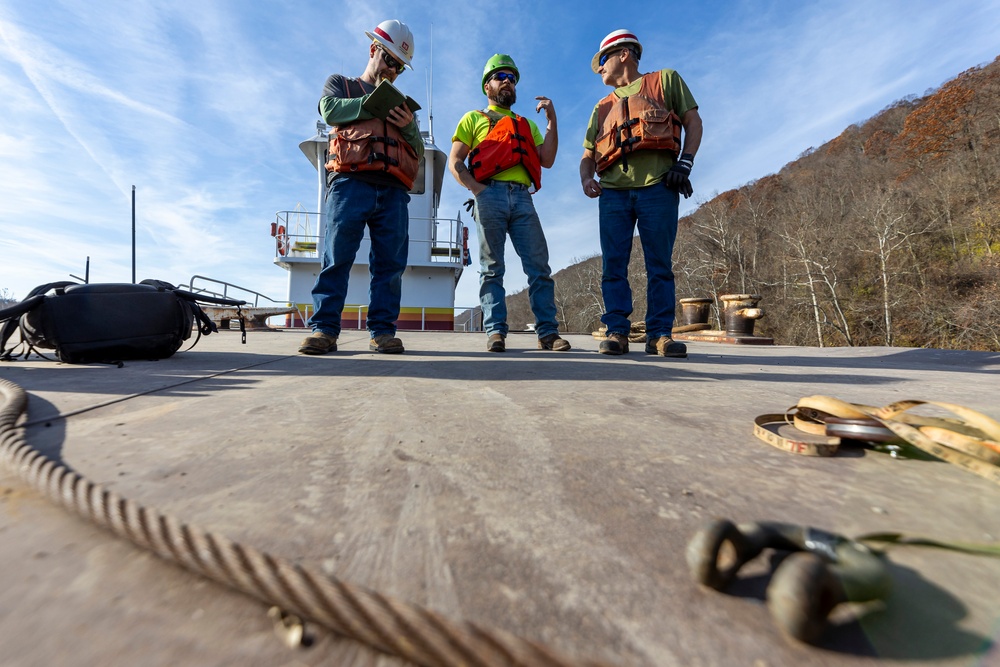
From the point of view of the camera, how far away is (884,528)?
0.50 meters

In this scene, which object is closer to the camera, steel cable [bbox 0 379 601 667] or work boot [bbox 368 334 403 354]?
steel cable [bbox 0 379 601 667]

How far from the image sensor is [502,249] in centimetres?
288

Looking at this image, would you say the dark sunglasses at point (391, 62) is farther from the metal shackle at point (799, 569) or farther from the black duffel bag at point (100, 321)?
the metal shackle at point (799, 569)

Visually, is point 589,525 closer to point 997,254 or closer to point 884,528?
point 884,528

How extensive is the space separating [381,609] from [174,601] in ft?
0.62

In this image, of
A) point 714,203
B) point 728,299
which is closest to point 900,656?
point 728,299

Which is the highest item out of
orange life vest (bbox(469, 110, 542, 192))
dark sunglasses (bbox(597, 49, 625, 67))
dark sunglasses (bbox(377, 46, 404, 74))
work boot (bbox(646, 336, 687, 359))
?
dark sunglasses (bbox(597, 49, 625, 67))

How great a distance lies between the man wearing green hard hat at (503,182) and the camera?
2773 millimetres

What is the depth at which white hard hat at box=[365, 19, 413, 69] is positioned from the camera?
2416 millimetres

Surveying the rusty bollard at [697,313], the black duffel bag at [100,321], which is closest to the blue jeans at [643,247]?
the black duffel bag at [100,321]

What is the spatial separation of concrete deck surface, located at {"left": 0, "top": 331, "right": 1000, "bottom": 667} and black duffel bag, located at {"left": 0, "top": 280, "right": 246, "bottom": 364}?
863 millimetres

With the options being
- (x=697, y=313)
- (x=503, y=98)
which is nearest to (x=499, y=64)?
(x=503, y=98)

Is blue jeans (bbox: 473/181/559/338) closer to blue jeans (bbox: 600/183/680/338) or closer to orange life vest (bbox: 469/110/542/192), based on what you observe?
orange life vest (bbox: 469/110/542/192)

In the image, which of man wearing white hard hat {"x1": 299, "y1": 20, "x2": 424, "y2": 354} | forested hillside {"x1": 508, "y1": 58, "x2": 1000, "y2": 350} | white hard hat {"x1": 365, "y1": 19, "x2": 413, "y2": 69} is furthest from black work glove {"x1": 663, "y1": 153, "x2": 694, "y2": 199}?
forested hillside {"x1": 508, "y1": 58, "x2": 1000, "y2": 350}
